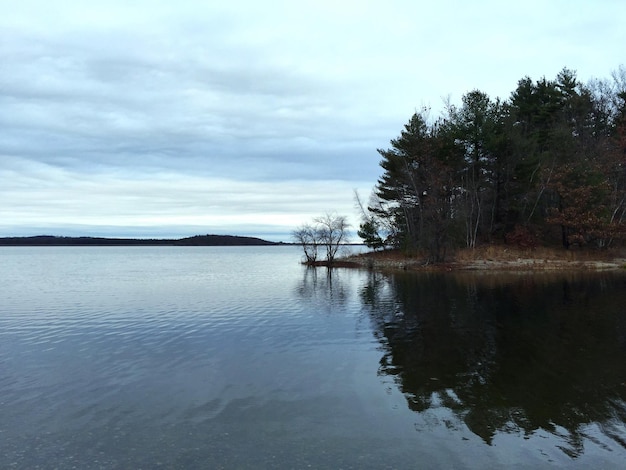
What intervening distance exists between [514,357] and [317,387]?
23.5ft

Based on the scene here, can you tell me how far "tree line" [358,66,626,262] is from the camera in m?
53.5

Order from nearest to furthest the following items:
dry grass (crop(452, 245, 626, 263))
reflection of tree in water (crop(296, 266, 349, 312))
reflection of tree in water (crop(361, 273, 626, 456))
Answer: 1. reflection of tree in water (crop(361, 273, 626, 456))
2. reflection of tree in water (crop(296, 266, 349, 312))
3. dry grass (crop(452, 245, 626, 263))

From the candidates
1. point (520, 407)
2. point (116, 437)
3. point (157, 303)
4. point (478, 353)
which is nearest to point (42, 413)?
point (116, 437)

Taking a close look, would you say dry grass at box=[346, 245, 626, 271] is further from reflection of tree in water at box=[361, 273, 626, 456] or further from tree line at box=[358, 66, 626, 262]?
reflection of tree in water at box=[361, 273, 626, 456]

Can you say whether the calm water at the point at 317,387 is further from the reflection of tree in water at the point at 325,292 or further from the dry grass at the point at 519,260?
the dry grass at the point at 519,260

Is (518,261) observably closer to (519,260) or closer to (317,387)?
(519,260)

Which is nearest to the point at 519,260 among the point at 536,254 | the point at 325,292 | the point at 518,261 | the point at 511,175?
the point at 518,261

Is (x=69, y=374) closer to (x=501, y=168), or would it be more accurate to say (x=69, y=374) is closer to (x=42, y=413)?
(x=42, y=413)

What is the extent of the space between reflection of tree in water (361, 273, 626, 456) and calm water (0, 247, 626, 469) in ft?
0.23

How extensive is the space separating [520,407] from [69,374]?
41.8 feet

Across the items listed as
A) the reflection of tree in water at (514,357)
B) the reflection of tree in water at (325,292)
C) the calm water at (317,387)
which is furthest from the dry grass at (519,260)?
the calm water at (317,387)

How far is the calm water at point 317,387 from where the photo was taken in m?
8.69

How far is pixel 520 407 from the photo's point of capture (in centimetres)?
1075

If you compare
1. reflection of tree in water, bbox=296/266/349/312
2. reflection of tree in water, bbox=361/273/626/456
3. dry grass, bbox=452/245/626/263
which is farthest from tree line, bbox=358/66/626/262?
reflection of tree in water, bbox=361/273/626/456
